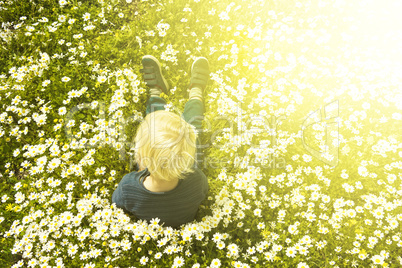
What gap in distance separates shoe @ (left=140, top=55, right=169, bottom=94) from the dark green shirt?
2.07 metres

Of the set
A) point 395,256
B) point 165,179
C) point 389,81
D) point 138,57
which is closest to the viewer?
point 165,179

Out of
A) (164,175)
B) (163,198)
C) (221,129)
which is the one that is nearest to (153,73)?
(221,129)

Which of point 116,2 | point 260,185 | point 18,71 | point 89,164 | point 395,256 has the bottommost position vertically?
point 395,256

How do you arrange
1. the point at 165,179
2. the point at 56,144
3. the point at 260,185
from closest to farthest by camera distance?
the point at 165,179 < the point at 260,185 < the point at 56,144

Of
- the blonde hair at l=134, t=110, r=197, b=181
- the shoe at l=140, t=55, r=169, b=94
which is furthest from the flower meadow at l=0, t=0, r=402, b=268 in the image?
the blonde hair at l=134, t=110, r=197, b=181

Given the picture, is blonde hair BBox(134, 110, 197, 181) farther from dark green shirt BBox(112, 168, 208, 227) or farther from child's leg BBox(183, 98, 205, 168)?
child's leg BBox(183, 98, 205, 168)

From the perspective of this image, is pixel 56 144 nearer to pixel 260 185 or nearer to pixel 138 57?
pixel 138 57

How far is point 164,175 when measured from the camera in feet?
7.78

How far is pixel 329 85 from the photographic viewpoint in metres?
4.54

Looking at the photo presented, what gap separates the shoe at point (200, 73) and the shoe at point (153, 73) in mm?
512

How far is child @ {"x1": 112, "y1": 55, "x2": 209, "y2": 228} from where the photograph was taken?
2305 millimetres

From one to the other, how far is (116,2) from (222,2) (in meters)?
2.26

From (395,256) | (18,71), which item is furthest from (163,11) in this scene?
(395,256)

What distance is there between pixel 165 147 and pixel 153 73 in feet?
8.87
